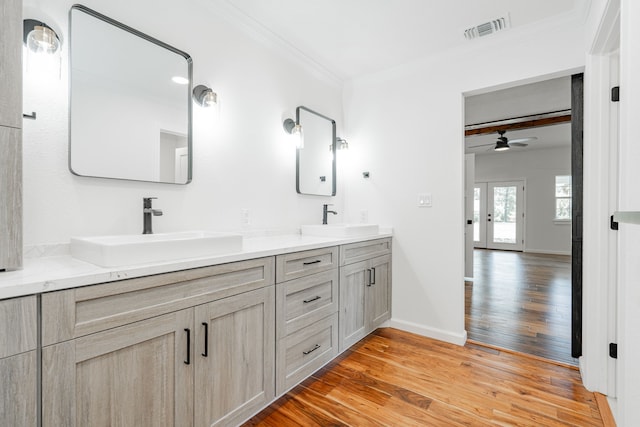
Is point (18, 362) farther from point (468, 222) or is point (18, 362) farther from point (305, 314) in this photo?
point (468, 222)

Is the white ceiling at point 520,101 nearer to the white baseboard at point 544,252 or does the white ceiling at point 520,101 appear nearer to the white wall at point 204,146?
the white wall at point 204,146

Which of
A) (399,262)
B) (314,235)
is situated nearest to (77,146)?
(314,235)

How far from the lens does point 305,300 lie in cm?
193

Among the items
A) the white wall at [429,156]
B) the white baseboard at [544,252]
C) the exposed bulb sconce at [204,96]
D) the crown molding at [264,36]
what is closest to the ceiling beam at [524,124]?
the white wall at [429,156]

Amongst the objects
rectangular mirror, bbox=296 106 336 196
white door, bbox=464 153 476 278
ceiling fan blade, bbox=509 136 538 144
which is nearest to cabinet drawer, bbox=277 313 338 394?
rectangular mirror, bbox=296 106 336 196

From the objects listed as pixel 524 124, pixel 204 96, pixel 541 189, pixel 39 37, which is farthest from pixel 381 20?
pixel 541 189

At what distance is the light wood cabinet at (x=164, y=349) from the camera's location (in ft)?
3.24

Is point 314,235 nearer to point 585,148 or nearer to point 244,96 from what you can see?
point 244,96

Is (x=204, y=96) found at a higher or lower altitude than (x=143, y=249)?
higher

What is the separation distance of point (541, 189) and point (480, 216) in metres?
1.56

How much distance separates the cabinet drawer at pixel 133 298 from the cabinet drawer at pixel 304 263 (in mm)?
224

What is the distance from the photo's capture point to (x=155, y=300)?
1.20 meters

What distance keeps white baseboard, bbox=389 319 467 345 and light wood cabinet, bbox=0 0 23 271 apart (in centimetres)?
272

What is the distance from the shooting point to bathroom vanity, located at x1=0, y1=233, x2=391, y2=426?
3.05 ft
